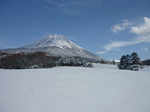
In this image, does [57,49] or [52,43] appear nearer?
[57,49]

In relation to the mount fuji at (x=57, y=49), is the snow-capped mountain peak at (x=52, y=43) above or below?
above

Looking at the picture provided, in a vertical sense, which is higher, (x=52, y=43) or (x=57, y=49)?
(x=52, y=43)

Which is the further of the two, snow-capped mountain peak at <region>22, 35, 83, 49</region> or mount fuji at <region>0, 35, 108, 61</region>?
snow-capped mountain peak at <region>22, 35, 83, 49</region>

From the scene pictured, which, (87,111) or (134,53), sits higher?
(134,53)

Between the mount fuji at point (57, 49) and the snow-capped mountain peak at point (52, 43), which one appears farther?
the snow-capped mountain peak at point (52, 43)

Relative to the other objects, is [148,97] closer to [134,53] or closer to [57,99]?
[57,99]

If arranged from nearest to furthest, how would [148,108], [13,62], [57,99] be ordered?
[148,108]
[57,99]
[13,62]

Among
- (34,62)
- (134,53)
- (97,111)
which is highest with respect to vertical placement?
(134,53)

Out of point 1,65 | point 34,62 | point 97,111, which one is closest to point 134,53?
point 34,62

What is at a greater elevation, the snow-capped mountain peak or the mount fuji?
the snow-capped mountain peak

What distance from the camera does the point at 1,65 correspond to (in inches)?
920

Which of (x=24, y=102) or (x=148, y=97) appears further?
(x=148, y=97)

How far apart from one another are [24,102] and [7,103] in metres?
0.38

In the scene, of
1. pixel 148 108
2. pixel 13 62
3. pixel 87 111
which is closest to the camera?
pixel 87 111
